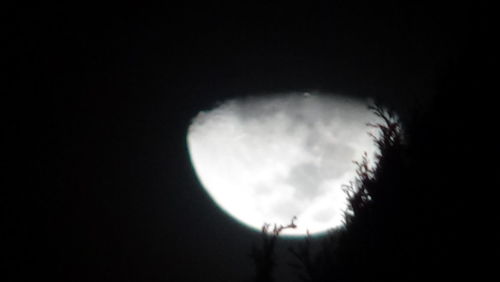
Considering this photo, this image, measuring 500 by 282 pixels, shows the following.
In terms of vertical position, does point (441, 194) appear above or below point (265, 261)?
above

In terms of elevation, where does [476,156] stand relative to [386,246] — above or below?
above

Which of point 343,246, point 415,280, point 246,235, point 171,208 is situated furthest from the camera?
point 246,235

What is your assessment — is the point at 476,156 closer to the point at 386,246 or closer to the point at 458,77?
the point at 458,77

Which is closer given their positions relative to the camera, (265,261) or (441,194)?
(441,194)

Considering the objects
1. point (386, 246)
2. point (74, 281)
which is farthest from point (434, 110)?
point (74, 281)

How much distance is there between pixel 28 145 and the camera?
88.2ft

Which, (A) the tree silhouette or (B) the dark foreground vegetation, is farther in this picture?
(A) the tree silhouette

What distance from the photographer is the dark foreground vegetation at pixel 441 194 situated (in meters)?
2.44

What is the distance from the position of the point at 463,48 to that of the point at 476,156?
986mm

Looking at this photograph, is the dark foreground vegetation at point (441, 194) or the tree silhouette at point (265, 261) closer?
the dark foreground vegetation at point (441, 194)

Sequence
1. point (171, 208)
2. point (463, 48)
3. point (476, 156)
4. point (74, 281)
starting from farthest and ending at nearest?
point (171, 208), point (74, 281), point (463, 48), point (476, 156)

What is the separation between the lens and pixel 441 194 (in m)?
2.65

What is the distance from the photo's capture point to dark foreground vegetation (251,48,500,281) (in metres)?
2.44

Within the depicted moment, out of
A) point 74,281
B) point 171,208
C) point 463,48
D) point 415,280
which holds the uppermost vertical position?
point 171,208
